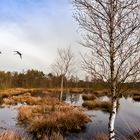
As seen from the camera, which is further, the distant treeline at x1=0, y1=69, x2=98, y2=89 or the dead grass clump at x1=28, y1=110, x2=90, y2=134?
the distant treeline at x1=0, y1=69, x2=98, y2=89

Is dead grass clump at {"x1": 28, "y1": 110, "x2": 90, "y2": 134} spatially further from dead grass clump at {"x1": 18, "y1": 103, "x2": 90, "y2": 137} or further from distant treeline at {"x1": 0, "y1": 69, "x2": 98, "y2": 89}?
distant treeline at {"x1": 0, "y1": 69, "x2": 98, "y2": 89}

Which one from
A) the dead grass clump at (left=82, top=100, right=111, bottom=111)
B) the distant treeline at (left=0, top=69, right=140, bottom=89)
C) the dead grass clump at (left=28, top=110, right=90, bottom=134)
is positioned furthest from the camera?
the distant treeline at (left=0, top=69, right=140, bottom=89)

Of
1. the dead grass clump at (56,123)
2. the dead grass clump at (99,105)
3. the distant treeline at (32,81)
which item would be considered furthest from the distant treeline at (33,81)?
the dead grass clump at (56,123)

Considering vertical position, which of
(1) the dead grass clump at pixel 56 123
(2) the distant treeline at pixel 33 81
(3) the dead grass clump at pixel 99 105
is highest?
(2) the distant treeline at pixel 33 81

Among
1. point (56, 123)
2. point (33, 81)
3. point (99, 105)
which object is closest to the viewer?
point (56, 123)

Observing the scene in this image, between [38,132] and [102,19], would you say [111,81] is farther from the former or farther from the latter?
[38,132]

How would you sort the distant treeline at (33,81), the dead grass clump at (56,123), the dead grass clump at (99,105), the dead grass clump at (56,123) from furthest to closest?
the distant treeline at (33,81)
the dead grass clump at (99,105)
the dead grass clump at (56,123)
the dead grass clump at (56,123)

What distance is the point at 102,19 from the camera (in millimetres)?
8969

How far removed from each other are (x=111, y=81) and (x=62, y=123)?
959cm

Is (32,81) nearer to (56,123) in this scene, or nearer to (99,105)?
(99,105)

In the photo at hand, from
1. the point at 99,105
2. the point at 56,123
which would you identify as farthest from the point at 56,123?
the point at 99,105

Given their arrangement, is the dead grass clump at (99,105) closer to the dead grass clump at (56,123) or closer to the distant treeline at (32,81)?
the dead grass clump at (56,123)

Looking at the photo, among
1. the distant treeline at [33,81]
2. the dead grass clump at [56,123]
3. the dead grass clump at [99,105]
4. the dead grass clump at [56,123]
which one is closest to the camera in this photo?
the dead grass clump at [56,123]

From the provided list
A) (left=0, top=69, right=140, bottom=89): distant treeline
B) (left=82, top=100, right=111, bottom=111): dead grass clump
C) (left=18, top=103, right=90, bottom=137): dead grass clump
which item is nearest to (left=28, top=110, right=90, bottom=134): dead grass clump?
(left=18, top=103, right=90, bottom=137): dead grass clump
